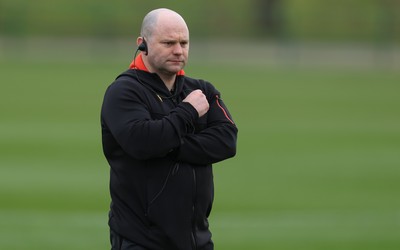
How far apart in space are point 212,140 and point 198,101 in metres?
0.23

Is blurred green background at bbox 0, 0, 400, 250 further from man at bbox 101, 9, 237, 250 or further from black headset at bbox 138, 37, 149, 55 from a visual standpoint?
black headset at bbox 138, 37, 149, 55

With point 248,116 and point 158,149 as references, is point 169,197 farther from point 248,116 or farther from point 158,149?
point 248,116

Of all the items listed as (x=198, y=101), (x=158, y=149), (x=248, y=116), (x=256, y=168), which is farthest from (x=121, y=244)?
(x=248, y=116)

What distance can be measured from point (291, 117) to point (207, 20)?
72.2ft

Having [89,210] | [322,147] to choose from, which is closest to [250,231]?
[89,210]

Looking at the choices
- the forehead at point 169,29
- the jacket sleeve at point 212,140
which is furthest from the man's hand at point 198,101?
the forehead at point 169,29

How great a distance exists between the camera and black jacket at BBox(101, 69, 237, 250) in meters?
5.30

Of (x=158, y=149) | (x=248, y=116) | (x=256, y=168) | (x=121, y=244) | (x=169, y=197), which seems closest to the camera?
(x=158, y=149)

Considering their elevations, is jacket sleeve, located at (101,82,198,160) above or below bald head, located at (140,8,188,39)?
below

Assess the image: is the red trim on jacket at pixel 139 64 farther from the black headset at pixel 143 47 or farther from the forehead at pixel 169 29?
the forehead at pixel 169 29

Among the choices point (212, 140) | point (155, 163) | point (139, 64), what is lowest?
point (155, 163)

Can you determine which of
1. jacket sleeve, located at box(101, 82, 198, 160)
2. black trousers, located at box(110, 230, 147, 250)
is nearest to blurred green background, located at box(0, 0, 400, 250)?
black trousers, located at box(110, 230, 147, 250)

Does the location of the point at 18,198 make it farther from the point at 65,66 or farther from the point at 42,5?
the point at 42,5

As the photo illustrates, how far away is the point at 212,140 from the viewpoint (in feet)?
18.2
